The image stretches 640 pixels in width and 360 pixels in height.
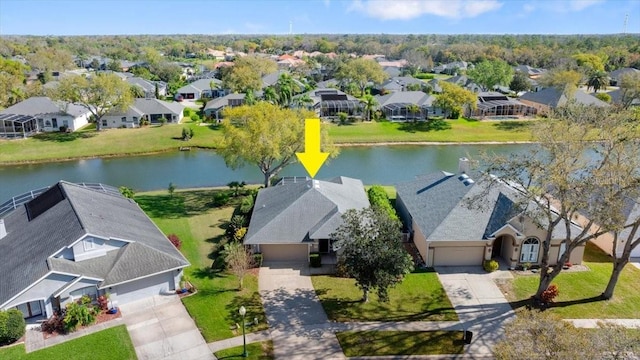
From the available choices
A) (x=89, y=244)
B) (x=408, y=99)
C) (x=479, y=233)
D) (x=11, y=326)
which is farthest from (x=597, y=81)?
(x=11, y=326)

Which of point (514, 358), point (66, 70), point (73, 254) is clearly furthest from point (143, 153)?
point (66, 70)

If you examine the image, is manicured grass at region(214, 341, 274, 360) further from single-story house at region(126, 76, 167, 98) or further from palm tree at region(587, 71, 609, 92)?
palm tree at region(587, 71, 609, 92)

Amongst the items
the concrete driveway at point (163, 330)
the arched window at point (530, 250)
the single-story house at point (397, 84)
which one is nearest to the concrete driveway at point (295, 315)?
the concrete driveway at point (163, 330)

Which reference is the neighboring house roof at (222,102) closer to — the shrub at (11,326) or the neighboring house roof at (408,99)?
the neighboring house roof at (408,99)

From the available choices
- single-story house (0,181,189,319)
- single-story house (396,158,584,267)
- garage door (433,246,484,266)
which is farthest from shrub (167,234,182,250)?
garage door (433,246,484,266)

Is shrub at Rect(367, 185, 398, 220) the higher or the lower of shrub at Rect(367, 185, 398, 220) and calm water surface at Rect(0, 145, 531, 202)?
the higher

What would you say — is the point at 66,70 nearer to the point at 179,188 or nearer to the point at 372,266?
the point at 179,188

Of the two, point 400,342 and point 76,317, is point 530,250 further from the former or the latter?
point 76,317
